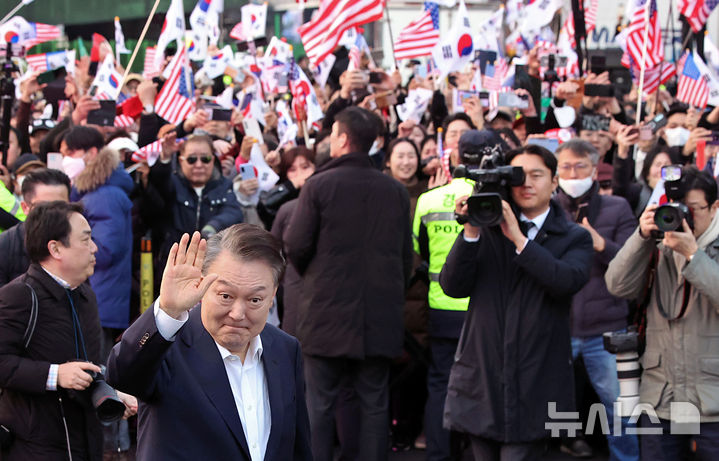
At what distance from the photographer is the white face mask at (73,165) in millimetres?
7363

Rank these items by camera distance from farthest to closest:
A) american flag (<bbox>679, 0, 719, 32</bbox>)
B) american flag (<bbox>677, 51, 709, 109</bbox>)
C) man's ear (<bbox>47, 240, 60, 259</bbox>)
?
american flag (<bbox>679, 0, 719, 32</bbox>), american flag (<bbox>677, 51, 709, 109</bbox>), man's ear (<bbox>47, 240, 60, 259</bbox>)

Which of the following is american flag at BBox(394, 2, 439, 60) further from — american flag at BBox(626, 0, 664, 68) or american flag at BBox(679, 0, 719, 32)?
american flag at BBox(679, 0, 719, 32)

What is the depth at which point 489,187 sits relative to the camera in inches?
197

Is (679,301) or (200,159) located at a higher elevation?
(200,159)

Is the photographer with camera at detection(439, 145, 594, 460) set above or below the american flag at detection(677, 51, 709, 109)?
below

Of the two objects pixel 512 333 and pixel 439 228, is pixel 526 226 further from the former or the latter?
pixel 439 228

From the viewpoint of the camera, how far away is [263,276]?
10.3 ft

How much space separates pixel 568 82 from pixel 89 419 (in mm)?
5786

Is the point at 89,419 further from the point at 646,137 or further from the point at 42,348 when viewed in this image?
the point at 646,137

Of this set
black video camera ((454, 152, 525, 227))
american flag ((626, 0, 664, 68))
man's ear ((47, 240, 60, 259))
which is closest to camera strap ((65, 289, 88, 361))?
man's ear ((47, 240, 60, 259))

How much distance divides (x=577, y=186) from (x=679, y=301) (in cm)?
191

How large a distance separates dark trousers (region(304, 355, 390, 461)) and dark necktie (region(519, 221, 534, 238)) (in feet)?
5.54

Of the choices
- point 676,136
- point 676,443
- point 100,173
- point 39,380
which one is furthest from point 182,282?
point 676,136

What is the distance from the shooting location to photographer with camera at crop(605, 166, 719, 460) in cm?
502
